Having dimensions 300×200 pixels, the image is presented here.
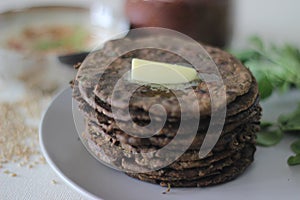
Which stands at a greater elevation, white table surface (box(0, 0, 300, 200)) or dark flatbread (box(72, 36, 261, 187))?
dark flatbread (box(72, 36, 261, 187))

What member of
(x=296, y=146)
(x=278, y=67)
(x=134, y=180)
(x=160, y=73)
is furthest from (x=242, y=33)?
(x=134, y=180)

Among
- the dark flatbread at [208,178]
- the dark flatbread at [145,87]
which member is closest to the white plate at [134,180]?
the dark flatbread at [208,178]

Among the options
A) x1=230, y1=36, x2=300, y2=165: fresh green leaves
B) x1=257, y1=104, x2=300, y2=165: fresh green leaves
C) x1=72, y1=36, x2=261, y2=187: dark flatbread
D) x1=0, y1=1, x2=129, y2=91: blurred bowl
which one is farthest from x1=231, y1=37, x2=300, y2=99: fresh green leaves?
x1=0, y1=1, x2=129, y2=91: blurred bowl

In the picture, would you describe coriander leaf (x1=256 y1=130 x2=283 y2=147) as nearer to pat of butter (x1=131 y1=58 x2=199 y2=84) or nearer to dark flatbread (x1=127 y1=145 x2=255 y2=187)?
dark flatbread (x1=127 y1=145 x2=255 y2=187)

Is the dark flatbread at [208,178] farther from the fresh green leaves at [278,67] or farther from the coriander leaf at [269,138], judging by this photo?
the fresh green leaves at [278,67]

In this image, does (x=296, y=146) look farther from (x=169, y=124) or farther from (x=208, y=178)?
(x=169, y=124)

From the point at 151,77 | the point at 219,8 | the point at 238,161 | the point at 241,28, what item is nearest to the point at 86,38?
the point at 219,8
